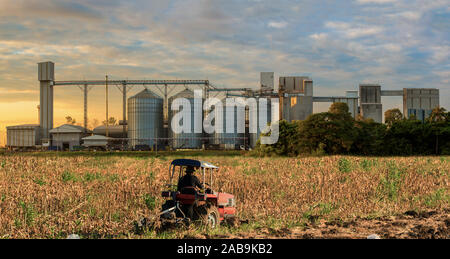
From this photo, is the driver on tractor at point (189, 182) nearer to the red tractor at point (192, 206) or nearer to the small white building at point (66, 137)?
the red tractor at point (192, 206)

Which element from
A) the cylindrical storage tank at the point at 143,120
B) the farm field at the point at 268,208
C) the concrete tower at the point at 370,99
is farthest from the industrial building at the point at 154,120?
the farm field at the point at 268,208

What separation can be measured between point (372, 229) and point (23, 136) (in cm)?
8677

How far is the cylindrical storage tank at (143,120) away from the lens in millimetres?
76312

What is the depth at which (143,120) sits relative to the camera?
76.6 m

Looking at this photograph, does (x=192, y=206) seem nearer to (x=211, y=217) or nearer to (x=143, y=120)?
(x=211, y=217)

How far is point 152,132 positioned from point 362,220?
6673 cm

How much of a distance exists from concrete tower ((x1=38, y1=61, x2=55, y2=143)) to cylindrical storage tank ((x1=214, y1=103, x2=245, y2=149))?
115 feet

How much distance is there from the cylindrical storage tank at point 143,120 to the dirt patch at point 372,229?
65.9 m

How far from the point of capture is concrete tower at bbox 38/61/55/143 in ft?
275
